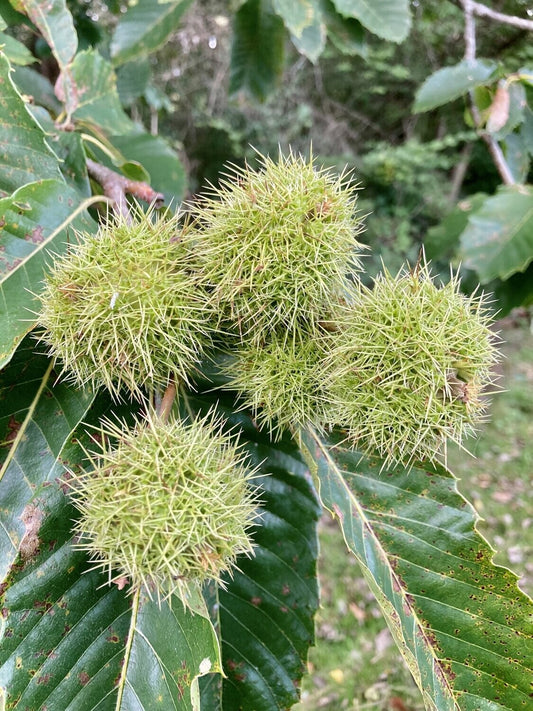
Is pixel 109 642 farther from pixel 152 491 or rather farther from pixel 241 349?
pixel 241 349

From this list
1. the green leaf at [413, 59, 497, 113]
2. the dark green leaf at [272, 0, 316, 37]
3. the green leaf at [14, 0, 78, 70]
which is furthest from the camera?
the green leaf at [413, 59, 497, 113]

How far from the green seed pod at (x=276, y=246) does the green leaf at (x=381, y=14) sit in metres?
1.32

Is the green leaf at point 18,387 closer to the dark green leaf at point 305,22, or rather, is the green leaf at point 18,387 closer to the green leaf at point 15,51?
the green leaf at point 15,51

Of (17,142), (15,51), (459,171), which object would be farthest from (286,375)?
(459,171)

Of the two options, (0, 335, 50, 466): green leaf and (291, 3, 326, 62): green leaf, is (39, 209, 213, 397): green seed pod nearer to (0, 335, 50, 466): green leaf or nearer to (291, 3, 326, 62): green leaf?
(0, 335, 50, 466): green leaf

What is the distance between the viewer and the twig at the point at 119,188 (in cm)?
124

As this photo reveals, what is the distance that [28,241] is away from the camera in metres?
1.10

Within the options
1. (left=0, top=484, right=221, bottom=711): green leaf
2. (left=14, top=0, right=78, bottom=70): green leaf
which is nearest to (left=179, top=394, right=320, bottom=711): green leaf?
(left=0, top=484, right=221, bottom=711): green leaf

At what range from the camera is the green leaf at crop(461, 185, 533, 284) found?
2.11m

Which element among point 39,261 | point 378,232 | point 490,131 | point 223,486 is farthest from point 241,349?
point 378,232

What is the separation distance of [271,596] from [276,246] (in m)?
0.86

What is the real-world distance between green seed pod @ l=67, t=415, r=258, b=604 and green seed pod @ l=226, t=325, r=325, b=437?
0.53 ft

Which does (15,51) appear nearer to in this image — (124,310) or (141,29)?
(141,29)

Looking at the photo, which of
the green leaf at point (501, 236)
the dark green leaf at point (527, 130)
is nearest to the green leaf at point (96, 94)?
the green leaf at point (501, 236)
